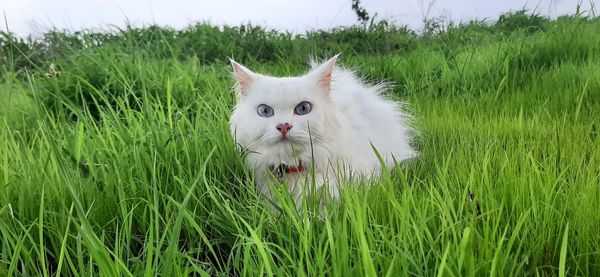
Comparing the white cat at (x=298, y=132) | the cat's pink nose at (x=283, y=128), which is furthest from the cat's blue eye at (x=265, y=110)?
the cat's pink nose at (x=283, y=128)

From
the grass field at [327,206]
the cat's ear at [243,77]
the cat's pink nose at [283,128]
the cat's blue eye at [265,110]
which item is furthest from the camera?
the cat's ear at [243,77]

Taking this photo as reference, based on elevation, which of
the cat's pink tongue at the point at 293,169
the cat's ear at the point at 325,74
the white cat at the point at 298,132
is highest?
the cat's ear at the point at 325,74

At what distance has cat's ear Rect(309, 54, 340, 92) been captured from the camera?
6.74 feet

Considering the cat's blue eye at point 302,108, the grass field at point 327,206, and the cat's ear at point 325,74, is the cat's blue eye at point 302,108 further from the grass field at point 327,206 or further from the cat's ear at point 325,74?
the grass field at point 327,206

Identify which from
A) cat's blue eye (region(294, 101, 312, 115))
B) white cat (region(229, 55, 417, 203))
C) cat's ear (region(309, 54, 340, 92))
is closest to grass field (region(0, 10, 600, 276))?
white cat (region(229, 55, 417, 203))

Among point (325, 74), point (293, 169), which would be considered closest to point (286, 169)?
point (293, 169)

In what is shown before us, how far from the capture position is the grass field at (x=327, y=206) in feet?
4.10

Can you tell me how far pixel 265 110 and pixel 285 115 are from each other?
0.09m

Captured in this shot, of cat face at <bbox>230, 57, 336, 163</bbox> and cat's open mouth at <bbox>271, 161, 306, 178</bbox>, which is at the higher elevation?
cat face at <bbox>230, 57, 336, 163</bbox>

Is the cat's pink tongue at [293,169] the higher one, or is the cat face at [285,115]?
the cat face at [285,115]

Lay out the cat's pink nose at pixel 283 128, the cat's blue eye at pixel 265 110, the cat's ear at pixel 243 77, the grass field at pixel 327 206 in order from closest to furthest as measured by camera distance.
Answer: the grass field at pixel 327 206
the cat's pink nose at pixel 283 128
the cat's blue eye at pixel 265 110
the cat's ear at pixel 243 77

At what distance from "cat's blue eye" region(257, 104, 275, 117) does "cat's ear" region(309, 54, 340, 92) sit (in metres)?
0.20

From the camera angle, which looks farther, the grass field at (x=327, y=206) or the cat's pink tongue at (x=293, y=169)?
the cat's pink tongue at (x=293, y=169)

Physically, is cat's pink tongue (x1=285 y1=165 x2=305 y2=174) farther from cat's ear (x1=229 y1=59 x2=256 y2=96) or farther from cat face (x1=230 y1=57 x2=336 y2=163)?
cat's ear (x1=229 y1=59 x2=256 y2=96)
